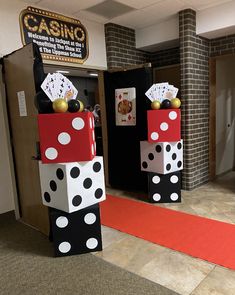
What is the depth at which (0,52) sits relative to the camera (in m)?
3.12

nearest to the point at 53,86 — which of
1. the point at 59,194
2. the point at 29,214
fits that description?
the point at 59,194

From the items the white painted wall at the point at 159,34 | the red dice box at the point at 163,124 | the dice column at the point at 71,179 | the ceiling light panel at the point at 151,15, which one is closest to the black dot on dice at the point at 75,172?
the dice column at the point at 71,179

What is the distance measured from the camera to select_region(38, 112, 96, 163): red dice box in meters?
2.25

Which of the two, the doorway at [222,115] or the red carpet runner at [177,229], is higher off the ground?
the doorway at [222,115]

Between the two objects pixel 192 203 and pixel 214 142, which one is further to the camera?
pixel 214 142

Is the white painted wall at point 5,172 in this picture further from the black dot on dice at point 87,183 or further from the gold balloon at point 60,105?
the black dot on dice at point 87,183

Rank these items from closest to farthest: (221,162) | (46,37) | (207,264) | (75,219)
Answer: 1. (207,264)
2. (75,219)
3. (46,37)
4. (221,162)

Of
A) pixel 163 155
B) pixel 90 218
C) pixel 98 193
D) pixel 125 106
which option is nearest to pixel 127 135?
pixel 125 106

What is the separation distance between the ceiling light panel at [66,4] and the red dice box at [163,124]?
66.0 inches

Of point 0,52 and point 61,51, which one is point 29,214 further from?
point 61,51

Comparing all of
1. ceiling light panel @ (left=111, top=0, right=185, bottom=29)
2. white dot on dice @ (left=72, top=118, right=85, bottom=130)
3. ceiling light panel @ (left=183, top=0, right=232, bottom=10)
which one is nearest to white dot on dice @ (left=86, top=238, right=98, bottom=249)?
white dot on dice @ (left=72, top=118, right=85, bottom=130)

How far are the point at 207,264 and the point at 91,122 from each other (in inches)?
64.6

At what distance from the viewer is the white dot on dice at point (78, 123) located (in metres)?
2.26

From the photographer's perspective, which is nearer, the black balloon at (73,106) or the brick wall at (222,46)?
the black balloon at (73,106)
